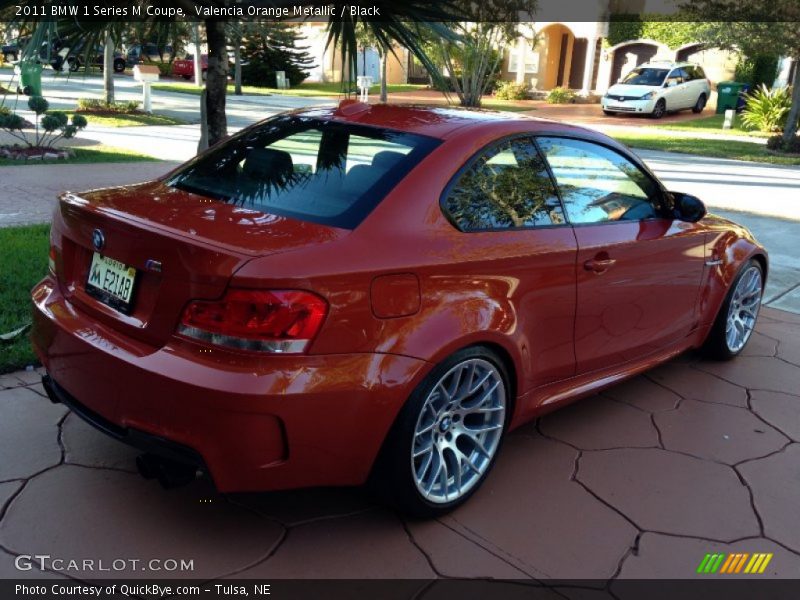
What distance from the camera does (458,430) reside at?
3068 mm

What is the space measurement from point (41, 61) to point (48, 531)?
127 inches

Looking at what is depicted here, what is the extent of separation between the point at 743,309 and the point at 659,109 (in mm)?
24035

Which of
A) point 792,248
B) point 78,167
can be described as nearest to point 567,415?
point 792,248

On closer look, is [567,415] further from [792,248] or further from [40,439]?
[792,248]

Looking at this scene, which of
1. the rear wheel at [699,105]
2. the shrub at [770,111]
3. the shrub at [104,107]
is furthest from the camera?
the rear wheel at [699,105]

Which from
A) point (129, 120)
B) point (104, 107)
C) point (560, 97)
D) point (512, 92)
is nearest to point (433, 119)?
point (129, 120)

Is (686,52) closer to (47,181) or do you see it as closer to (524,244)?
(47,181)

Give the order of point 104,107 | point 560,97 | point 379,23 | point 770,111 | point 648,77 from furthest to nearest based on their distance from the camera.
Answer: point 560,97 < point 648,77 < point 770,111 < point 104,107 < point 379,23

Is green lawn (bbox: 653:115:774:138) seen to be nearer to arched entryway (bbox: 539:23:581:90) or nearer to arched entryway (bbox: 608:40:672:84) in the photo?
arched entryway (bbox: 608:40:672:84)

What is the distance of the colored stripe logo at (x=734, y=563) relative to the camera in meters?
2.86

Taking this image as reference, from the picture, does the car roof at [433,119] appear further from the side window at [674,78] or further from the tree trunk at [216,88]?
the side window at [674,78]

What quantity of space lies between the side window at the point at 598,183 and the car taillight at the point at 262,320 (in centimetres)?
155

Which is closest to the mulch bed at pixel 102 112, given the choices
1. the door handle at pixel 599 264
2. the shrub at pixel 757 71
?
the door handle at pixel 599 264

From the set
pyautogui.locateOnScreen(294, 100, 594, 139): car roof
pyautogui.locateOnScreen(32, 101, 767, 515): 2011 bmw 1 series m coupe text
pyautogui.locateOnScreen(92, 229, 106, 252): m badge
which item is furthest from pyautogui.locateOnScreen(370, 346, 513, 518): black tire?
pyautogui.locateOnScreen(92, 229, 106, 252): m badge
